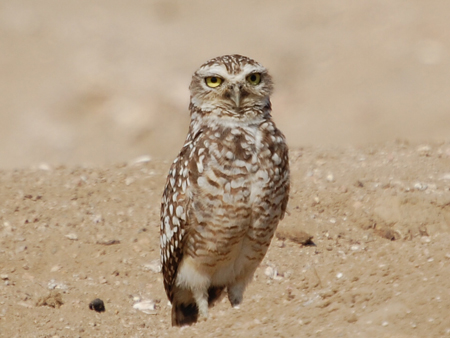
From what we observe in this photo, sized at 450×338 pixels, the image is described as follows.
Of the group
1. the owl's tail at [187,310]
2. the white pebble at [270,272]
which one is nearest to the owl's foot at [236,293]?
the owl's tail at [187,310]

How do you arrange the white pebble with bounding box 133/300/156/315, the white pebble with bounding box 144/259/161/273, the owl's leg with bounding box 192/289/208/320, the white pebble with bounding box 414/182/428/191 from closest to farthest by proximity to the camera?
the owl's leg with bounding box 192/289/208/320 → the white pebble with bounding box 133/300/156/315 → the white pebble with bounding box 144/259/161/273 → the white pebble with bounding box 414/182/428/191

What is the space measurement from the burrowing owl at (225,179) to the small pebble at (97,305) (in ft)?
3.47

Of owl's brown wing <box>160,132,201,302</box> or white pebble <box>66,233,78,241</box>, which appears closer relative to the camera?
owl's brown wing <box>160,132,201,302</box>

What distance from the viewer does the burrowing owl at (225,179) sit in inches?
210

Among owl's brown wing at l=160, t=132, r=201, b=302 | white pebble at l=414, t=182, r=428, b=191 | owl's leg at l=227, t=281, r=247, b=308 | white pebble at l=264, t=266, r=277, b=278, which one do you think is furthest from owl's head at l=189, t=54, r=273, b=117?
white pebble at l=414, t=182, r=428, b=191

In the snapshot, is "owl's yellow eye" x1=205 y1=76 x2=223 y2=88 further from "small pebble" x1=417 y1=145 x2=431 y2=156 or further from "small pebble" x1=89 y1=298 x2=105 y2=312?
"small pebble" x1=417 y1=145 x2=431 y2=156

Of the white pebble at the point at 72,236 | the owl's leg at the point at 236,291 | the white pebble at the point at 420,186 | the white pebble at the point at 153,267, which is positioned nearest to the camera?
the owl's leg at the point at 236,291

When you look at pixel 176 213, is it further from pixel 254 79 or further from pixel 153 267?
pixel 153 267

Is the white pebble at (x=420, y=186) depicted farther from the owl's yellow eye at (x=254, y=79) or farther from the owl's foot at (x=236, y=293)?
the owl's yellow eye at (x=254, y=79)

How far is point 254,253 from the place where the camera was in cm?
565

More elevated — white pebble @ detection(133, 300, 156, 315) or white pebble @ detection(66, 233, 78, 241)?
white pebble @ detection(66, 233, 78, 241)

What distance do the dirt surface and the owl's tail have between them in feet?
0.47

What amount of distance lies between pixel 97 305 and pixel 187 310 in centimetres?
88

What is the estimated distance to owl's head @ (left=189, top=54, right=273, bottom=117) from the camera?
534 cm
